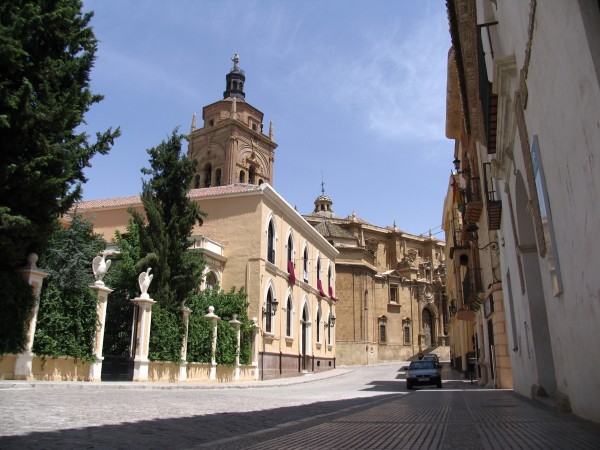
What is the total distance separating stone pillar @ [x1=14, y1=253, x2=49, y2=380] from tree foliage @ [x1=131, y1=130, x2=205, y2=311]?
4931 millimetres

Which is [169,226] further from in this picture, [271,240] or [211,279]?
[271,240]

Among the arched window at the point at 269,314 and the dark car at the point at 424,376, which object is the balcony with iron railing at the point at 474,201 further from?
the arched window at the point at 269,314

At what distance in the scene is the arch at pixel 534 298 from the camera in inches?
378

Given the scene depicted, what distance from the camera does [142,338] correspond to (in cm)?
1727

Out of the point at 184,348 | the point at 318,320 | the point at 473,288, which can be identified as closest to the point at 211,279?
the point at 184,348

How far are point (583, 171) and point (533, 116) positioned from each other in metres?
2.40

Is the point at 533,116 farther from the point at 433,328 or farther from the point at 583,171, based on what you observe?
the point at 433,328

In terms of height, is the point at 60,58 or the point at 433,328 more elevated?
the point at 60,58

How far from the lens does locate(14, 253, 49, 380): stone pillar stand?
1282 cm

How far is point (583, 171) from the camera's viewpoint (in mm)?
4812

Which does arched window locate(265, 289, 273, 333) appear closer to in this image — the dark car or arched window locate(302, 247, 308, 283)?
arched window locate(302, 247, 308, 283)

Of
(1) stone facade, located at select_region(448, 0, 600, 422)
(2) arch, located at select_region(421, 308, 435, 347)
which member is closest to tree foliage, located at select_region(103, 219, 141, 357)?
(1) stone facade, located at select_region(448, 0, 600, 422)

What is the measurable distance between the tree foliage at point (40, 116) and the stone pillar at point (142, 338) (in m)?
4.13

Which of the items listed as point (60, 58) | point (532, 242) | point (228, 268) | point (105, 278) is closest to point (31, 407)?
point (532, 242)
